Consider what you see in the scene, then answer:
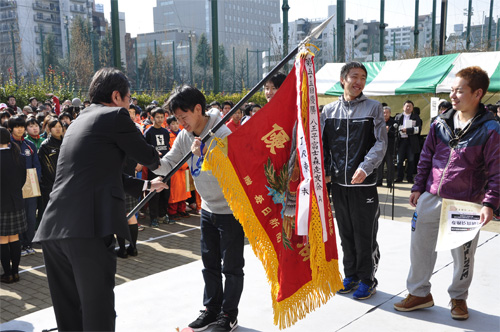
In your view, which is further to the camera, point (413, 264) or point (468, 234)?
point (413, 264)

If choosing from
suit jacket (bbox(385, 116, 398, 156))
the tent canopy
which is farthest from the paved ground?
the tent canopy

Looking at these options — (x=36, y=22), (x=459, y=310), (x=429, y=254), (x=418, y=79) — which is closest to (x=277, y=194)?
(x=429, y=254)

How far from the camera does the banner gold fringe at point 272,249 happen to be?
9.69ft

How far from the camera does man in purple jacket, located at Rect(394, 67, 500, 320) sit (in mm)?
2988

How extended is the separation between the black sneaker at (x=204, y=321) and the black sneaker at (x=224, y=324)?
8cm

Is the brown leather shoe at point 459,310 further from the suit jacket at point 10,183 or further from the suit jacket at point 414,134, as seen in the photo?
the suit jacket at point 414,134

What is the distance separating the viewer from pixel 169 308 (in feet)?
11.7

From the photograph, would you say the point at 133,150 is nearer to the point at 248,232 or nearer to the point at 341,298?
the point at 248,232

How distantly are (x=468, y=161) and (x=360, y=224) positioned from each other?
3.13ft

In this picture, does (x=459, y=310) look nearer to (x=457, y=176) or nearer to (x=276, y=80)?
(x=457, y=176)

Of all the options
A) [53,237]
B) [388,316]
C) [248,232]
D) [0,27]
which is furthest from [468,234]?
[0,27]

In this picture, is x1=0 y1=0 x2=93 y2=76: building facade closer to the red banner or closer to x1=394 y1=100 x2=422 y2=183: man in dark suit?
x1=394 y1=100 x2=422 y2=183: man in dark suit

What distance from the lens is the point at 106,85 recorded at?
8.34ft

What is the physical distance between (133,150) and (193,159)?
78cm
